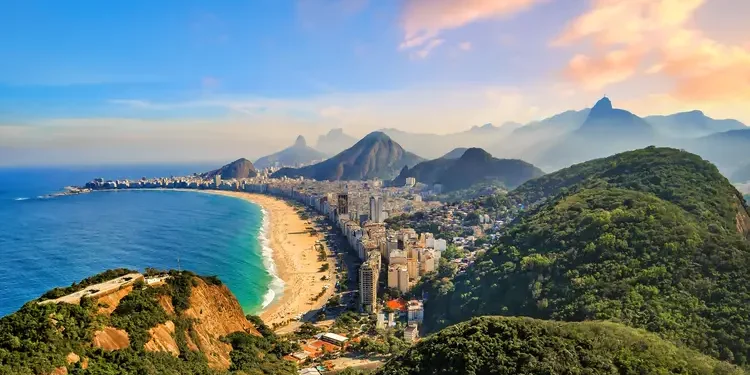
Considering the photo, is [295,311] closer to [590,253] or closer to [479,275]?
[479,275]

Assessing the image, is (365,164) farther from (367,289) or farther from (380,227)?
(367,289)

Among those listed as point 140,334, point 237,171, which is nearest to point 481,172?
point 237,171

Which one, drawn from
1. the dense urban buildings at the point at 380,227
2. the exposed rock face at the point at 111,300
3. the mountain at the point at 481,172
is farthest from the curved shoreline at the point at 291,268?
the mountain at the point at 481,172

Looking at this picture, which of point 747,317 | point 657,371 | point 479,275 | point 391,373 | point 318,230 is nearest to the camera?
point 657,371

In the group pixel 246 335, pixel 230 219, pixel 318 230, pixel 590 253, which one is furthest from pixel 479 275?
pixel 230 219

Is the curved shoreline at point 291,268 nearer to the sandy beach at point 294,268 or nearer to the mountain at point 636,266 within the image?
the sandy beach at point 294,268

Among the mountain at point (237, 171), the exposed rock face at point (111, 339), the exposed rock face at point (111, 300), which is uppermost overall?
the mountain at point (237, 171)

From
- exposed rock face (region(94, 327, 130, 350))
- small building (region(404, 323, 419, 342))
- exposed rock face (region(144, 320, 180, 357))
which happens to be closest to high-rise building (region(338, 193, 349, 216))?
small building (region(404, 323, 419, 342))

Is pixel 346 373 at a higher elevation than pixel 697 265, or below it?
below
